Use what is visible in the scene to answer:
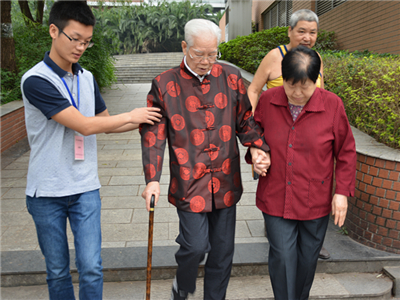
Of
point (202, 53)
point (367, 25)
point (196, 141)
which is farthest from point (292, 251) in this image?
point (367, 25)

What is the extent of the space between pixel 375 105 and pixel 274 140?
2.18 meters

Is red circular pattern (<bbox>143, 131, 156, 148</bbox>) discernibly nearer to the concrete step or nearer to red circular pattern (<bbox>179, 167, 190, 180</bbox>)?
red circular pattern (<bbox>179, 167, 190, 180</bbox>)

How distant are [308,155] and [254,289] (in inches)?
57.4

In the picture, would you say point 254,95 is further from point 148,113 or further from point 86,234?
point 86,234

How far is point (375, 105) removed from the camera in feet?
13.2

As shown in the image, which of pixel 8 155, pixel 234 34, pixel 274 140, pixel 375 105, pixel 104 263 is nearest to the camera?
pixel 274 140

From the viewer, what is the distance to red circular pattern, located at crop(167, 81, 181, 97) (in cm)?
236

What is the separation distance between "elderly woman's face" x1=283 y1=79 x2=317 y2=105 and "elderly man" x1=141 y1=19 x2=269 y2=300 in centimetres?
33

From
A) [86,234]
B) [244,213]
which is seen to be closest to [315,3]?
[244,213]

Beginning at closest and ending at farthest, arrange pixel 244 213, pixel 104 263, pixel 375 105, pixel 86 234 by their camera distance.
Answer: pixel 86 234
pixel 104 263
pixel 375 105
pixel 244 213

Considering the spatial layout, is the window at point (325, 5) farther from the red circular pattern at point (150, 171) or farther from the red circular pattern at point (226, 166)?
the red circular pattern at point (150, 171)

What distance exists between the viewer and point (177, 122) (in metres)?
2.36

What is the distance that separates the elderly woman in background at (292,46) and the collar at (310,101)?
76 centimetres

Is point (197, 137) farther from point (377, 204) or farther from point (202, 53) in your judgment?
point (377, 204)
